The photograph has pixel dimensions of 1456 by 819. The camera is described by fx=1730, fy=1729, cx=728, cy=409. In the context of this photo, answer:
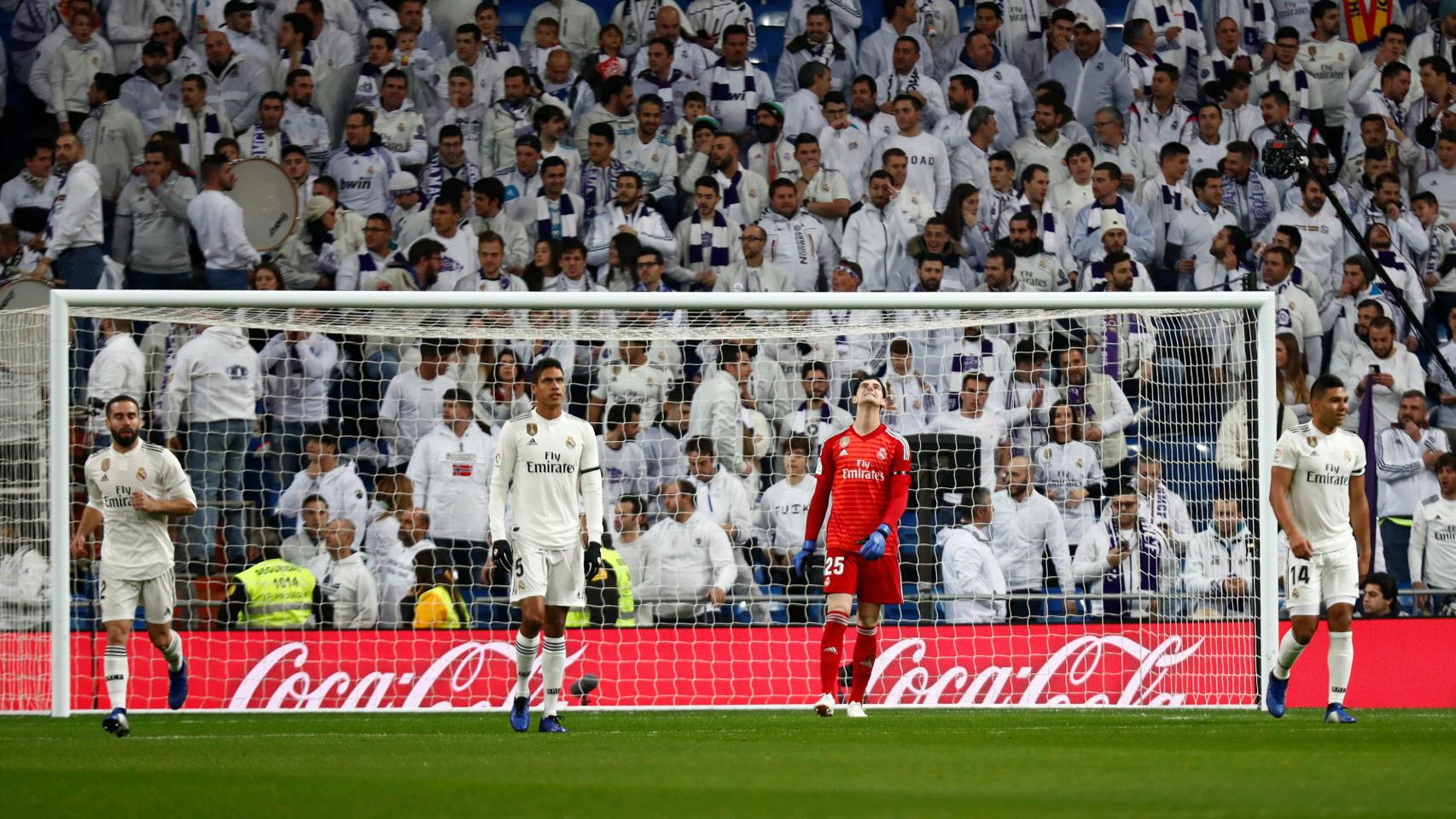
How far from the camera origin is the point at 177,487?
35.2ft

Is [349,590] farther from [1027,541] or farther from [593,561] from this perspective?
[1027,541]

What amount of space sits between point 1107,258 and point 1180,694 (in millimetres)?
5219

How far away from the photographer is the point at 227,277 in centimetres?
1566

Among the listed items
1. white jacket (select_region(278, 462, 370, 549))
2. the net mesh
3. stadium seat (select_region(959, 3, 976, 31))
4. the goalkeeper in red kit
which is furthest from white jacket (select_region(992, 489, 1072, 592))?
stadium seat (select_region(959, 3, 976, 31))

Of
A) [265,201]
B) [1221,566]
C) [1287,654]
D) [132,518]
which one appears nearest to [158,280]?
[265,201]

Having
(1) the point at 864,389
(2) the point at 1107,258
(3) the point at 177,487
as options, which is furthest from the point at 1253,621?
(3) the point at 177,487

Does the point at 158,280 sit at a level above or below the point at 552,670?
above

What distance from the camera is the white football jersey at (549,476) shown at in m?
10.2

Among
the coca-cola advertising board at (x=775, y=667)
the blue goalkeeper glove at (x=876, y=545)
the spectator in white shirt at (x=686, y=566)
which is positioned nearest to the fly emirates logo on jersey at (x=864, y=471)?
the blue goalkeeper glove at (x=876, y=545)

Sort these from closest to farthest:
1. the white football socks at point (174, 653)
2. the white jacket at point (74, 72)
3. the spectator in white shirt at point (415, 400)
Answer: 1. the white football socks at point (174, 653)
2. the spectator in white shirt at point (415, 400)
3. the white jacket at point (74, 72)

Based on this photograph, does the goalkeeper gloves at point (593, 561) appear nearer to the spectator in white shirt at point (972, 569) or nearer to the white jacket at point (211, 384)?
the spectator in white shirt at point (972, 569)

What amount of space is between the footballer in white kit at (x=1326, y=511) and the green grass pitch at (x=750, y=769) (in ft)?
1.94

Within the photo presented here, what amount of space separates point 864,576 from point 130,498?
455 cm

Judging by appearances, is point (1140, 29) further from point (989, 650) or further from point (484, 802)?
point (484, 802)
